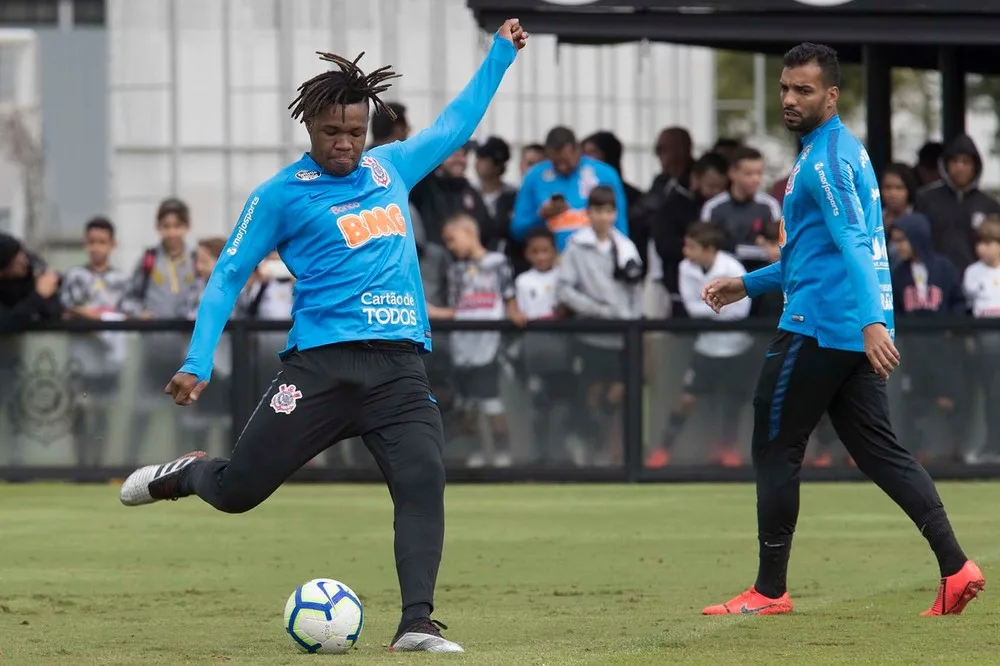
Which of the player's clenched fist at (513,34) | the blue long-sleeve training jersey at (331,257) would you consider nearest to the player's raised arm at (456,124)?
the player's clenched fist at (513,34)

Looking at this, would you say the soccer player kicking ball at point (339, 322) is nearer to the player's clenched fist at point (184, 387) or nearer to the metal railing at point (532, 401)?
the player's clenched fist at point (184, 387)

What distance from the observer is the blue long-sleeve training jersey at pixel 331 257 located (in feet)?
24.0

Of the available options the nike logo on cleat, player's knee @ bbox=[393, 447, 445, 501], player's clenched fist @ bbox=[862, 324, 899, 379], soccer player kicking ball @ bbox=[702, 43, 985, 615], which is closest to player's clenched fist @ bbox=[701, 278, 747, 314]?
soccer player kicking ball @ bbox=[702, 43, 985, 615]

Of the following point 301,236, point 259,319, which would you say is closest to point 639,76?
point 259,319

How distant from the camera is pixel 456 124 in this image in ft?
25.5

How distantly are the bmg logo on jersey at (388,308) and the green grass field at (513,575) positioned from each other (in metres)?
1.21

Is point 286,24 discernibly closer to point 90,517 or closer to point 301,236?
point 90,517

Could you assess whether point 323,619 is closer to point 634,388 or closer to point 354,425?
point 354,425

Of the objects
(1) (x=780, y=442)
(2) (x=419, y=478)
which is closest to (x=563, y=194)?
(1) (x=780, y=442)

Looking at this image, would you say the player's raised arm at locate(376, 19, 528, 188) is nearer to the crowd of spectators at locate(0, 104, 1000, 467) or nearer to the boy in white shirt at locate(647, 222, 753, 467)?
the crowd of spectators at locate(0, 104, 1000, 467)

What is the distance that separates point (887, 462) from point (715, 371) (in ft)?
21.0

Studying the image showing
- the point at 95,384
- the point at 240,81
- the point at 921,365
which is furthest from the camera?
the point at 240,81

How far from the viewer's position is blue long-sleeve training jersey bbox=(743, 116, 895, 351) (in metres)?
7.79

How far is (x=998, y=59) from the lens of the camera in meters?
19.7
